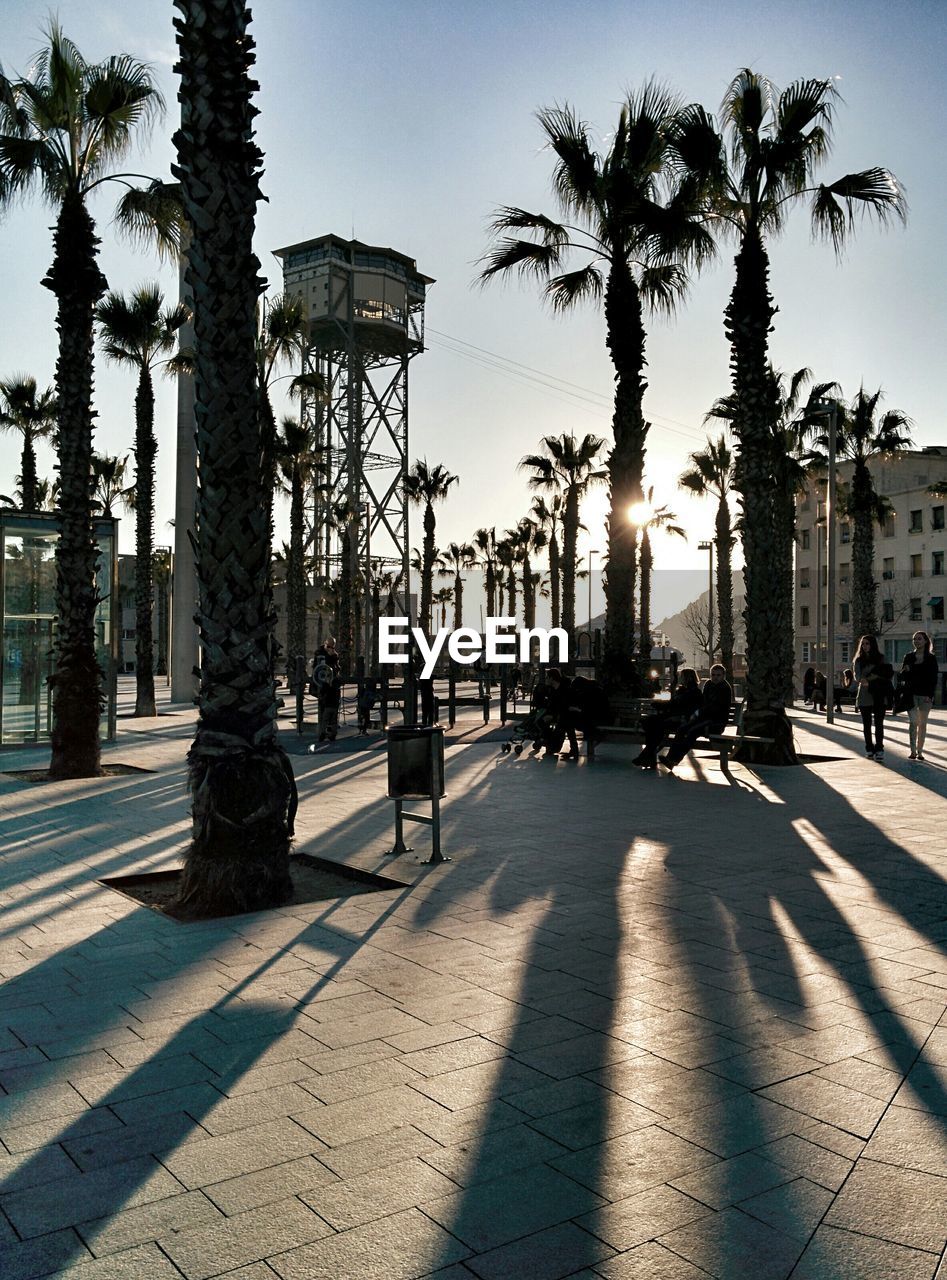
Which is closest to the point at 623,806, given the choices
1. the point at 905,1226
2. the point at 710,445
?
the point at 905,1226

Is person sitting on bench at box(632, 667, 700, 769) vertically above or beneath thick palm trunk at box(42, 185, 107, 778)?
beneath

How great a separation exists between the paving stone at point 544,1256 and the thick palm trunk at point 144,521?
24698 millimetres

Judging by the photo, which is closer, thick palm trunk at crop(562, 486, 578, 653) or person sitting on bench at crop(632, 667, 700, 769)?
person sitting on bench at crop(632, 667, 700, 769)

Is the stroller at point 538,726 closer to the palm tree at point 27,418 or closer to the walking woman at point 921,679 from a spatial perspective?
the walking woman at point 921,679

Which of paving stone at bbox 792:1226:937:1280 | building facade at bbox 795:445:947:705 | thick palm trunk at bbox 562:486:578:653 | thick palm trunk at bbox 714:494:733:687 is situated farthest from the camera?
building facade at bbox 795:445:947:705

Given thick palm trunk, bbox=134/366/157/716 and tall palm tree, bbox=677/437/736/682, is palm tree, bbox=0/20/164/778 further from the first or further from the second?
tall palm tree, bbox=677/437/736/682

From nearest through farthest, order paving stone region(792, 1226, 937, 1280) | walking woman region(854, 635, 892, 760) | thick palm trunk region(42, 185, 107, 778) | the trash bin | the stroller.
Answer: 1. paving stone region(792, 1226, 937, 1280)
2. the trash bin
3. thick palm trunk region(42, 185, 107, 778)
4. walking woman region(854, 635, 892, 760)
5. the stroller

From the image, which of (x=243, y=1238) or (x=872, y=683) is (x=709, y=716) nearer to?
(x=872, y=683)

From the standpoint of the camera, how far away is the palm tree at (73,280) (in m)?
13.0

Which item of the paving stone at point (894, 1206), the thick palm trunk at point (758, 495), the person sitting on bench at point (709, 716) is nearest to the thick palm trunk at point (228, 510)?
the paving stone at point (894, 1206)

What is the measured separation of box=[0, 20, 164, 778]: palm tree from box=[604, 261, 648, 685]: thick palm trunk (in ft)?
28.3

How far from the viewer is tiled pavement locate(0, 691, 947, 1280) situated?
2791 mm

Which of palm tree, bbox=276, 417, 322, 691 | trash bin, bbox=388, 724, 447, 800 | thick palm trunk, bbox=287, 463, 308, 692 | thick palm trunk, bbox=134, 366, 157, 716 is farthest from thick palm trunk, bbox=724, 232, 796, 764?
thick palm trunk, bbox=287, 463, 308, 692

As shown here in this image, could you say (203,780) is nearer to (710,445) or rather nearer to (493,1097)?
(493,1097)
